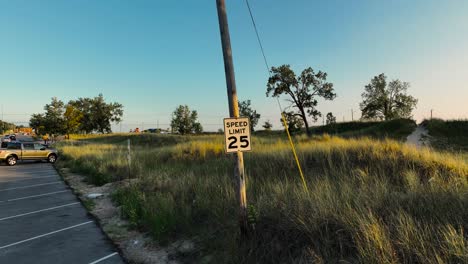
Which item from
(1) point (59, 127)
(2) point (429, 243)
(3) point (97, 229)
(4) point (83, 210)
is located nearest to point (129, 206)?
(3) point (97, 229)

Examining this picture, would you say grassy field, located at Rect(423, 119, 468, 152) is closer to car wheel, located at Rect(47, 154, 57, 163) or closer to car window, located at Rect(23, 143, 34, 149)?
car wheel, located at Rect(47, 154, 57, 163)

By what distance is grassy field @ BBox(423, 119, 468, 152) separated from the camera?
66.3 feet

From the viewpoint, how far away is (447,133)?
2377 cm

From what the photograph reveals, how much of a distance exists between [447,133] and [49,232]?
27224 mm

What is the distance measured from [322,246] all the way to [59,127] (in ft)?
221

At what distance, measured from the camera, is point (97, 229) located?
7.26m

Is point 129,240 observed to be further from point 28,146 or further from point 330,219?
point 28,146

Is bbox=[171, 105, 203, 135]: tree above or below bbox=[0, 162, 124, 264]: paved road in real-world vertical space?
above

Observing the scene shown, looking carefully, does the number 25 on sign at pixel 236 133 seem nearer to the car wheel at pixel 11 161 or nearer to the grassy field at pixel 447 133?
the grassy field at pixel 447 133

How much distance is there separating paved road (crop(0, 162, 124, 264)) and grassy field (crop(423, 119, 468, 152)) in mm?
20842

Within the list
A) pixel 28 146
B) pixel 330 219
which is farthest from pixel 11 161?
pixel 330 219

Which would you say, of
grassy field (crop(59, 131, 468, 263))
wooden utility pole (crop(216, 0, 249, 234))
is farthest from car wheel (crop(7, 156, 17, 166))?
wooden utility pole (crop(216, 0, 249, 234))

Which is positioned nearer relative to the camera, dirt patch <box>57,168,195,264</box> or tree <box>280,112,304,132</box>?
dirt patch <box>57,168,195,264</box>

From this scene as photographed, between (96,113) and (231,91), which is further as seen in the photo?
(96,113)
